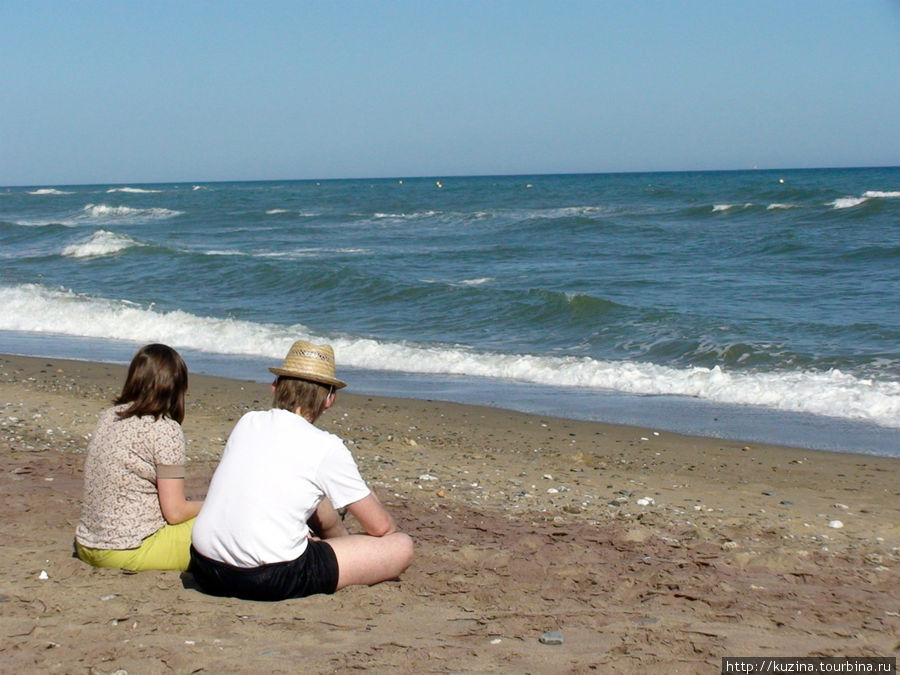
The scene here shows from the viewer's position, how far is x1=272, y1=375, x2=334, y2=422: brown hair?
12.3 feet

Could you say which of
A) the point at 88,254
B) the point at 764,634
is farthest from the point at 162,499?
the point at 88,254

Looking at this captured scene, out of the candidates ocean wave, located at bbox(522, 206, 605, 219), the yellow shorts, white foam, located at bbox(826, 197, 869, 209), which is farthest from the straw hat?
ocean wave, located at bbox(522, 206, 605, 219)

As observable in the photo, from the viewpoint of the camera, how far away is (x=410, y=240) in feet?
97.7

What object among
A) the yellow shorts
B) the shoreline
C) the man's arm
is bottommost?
the shoreline

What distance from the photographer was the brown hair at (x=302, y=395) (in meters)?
3.76

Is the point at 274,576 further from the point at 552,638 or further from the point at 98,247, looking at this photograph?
the point at 98,247

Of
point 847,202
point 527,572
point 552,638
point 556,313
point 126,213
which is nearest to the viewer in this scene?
point 552,638

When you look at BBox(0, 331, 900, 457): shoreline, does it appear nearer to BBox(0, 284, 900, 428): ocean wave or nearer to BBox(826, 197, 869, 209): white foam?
BBox(0, 284, 900, 428): ocean wave

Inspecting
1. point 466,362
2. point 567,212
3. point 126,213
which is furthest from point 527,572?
point 126,213

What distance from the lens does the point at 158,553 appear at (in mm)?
4105

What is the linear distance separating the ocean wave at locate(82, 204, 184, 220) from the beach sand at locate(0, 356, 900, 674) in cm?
4089

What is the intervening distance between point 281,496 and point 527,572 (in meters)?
1.32

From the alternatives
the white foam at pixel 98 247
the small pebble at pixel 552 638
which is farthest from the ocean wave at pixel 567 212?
the small pebble at pixel 552 638

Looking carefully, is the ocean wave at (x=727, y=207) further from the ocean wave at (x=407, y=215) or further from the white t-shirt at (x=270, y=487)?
the white t-shirt at (x=270, y=487)
